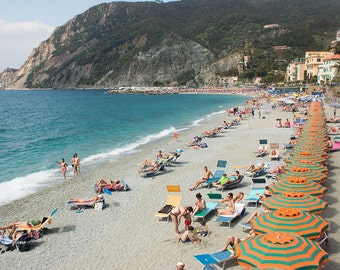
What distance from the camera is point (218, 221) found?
1102cm

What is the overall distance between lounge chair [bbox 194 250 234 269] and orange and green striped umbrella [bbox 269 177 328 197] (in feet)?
10.1

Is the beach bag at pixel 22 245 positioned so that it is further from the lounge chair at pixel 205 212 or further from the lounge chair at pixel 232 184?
the lounge chair at pixel 232 184

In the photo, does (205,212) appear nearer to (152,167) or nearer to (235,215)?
(235,215)

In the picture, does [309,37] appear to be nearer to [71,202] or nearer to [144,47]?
[144,47]

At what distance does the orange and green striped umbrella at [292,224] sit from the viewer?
771cm

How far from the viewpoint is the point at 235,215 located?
1123cm

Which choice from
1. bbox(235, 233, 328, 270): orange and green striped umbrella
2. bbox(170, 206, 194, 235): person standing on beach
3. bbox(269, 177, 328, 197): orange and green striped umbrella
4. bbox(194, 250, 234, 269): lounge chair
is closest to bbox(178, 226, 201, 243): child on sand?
bbox(170, 206, 194, 235): person standing on beach

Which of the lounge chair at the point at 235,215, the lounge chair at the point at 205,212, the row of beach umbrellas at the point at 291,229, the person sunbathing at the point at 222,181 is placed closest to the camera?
the row of beach umbrellas at the point at 291,229

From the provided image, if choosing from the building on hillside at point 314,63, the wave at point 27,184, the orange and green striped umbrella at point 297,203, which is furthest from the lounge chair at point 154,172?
the building on hillside at point 314,63

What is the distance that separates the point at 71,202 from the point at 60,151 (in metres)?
15.2

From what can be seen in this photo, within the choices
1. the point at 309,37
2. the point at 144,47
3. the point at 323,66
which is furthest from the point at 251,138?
the point at 144,47

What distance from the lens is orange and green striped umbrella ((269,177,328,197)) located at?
1038cm

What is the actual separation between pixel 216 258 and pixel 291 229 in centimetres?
181

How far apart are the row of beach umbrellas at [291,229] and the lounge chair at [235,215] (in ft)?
4.40
